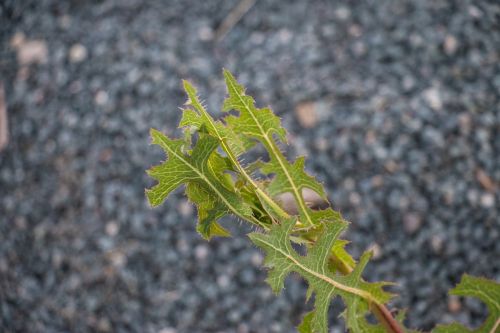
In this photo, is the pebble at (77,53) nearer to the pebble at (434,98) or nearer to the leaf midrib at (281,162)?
the pebble at (434,98)

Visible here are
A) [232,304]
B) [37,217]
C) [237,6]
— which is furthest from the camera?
[237,6]

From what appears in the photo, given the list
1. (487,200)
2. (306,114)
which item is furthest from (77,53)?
(487,200)

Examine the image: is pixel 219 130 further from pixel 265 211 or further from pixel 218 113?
pixel 218 113

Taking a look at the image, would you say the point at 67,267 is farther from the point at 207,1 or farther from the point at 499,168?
the point at 499,168

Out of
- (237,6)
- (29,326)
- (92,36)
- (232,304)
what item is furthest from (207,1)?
(29,326)

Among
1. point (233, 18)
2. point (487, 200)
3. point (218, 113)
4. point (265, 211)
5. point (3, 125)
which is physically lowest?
point (487, 200)

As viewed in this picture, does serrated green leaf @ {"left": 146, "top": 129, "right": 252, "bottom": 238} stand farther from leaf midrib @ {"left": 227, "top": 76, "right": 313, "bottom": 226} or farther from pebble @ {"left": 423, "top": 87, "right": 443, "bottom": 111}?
pebble @ {"left": 423, "top": 87, "right": 443, "bottom": 111}

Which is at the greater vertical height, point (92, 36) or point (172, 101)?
point (92, 36)

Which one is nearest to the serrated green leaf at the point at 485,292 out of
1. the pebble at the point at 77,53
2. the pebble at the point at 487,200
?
the pebble at the point at 487,200

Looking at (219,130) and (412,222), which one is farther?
(412,222)
